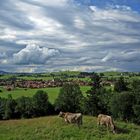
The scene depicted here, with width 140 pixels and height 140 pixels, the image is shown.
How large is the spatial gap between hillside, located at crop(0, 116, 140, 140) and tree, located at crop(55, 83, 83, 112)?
7692 centimetres

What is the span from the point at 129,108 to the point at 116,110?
4561 millimetres

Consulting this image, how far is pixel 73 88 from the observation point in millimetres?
130750

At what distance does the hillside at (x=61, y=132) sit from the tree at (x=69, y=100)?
7692 cm

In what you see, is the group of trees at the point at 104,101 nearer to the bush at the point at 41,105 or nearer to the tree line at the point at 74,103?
the tree line at the point at 74,103

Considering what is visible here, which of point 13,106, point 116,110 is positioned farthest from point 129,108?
point 13,106

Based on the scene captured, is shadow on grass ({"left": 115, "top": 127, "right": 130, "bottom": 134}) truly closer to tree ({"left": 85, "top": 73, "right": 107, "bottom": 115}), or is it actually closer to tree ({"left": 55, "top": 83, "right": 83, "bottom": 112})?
tree ({"left": 85, "top": 73, "right": 107, "bottom": 115})

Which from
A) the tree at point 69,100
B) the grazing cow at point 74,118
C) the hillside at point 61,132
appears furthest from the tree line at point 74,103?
the grazing cow at point 74,118

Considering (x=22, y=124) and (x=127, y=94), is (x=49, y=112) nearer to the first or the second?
(x=127, y=94)

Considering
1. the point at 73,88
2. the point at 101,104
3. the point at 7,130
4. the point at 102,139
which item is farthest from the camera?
the point at 73,88

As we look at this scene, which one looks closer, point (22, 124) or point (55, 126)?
point (55, 126)

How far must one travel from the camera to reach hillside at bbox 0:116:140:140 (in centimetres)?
3731

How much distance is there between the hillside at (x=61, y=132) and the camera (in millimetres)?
37312

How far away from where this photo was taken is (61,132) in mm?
38344

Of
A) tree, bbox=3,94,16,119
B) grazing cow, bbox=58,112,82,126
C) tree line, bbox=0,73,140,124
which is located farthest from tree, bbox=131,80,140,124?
grazing cow, bbox=58,112,82,126
